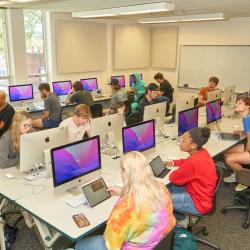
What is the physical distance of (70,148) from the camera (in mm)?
2494

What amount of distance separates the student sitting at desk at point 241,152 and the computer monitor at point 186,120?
67 centimetres

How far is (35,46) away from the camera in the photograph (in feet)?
23.4

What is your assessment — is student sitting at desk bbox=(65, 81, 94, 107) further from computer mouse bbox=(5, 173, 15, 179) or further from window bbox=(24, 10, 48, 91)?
computer mouse bbox=(5, 173, 15, 179)

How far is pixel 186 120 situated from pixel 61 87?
12.6ft

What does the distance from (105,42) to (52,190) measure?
6.28m

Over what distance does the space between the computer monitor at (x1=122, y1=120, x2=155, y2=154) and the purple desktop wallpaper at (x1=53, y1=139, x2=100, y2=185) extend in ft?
1.49

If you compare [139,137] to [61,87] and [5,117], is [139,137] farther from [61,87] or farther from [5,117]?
[61,87]

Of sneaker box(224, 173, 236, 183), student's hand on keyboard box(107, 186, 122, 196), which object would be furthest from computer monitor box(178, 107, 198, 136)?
student's hand on keyboard box(107, 186, 122, 196)

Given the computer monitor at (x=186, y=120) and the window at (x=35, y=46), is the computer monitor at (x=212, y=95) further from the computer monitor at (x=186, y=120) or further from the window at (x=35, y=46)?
the window at (x=35, y=46)

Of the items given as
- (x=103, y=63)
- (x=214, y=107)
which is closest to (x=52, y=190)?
(x=214, y=107)

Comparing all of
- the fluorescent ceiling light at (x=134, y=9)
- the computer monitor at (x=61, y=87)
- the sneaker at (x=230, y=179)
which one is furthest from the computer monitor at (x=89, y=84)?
the sneaker at (x=230, y=179)

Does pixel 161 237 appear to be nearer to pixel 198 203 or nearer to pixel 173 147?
pixel 198 203

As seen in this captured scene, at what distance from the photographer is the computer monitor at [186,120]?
3.91 metres

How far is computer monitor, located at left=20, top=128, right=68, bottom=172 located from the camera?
2.72 meters
